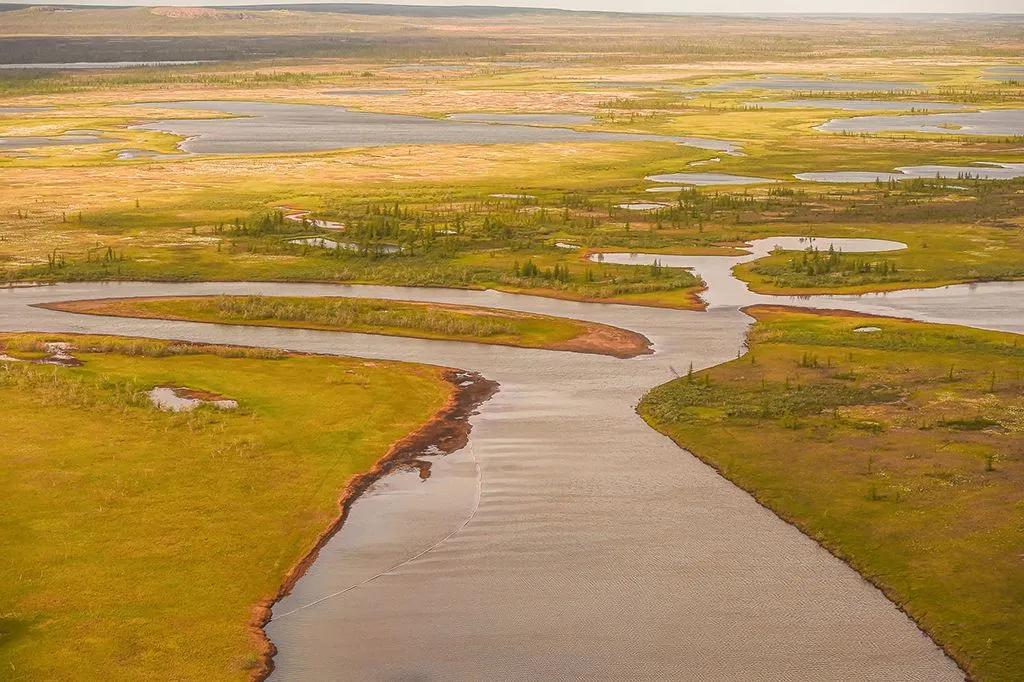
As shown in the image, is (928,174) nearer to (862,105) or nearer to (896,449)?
(862,105)

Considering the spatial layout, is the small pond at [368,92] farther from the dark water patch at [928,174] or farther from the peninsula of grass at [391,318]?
the peninsula of grass at [391,318]

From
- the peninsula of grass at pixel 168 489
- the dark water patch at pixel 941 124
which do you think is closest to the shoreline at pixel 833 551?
the peninsula of grass at pixel 168 489

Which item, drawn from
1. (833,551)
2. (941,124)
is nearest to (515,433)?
(833,551)

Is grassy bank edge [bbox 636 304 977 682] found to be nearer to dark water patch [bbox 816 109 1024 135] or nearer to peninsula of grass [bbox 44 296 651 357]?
peninsula of grass [bbox 44 296 651 357]

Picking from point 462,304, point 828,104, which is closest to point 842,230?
point 462,304

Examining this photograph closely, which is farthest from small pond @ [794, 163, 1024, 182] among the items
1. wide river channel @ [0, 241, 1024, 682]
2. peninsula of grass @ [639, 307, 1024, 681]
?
wide river channel @ [0, 241, 1024, 682]

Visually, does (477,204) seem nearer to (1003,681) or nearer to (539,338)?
(539,338)
